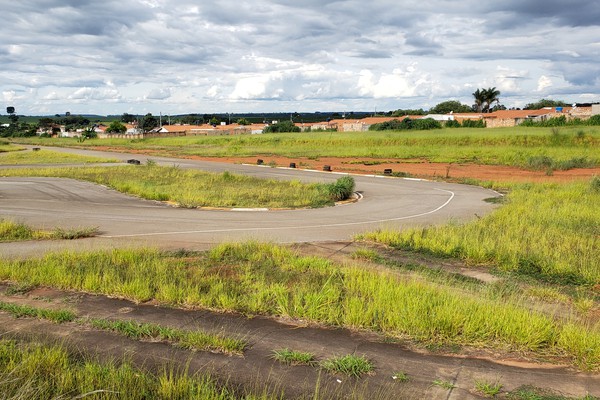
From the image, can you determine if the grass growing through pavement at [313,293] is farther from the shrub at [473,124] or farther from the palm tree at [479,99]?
the palm tree at [479,99]

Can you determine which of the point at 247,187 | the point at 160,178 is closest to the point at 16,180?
the point at 160,178

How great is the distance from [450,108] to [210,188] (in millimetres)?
134618

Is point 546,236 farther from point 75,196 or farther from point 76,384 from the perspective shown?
point 75,196

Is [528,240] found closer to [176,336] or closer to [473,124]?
[176,336]

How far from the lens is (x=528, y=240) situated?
12531 mm

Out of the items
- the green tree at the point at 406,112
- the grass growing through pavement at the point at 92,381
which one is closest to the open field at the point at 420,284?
the grass growing through pavement at the point at 92,381

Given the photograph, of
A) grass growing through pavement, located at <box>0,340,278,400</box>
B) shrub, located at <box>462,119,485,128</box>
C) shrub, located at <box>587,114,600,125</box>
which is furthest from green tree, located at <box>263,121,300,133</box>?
grass growing through pavement, located at <box>0,340,278,400</box>

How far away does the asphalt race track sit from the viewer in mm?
13812

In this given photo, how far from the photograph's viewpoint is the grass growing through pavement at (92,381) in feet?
16.0

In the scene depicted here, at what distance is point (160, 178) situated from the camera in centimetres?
3028

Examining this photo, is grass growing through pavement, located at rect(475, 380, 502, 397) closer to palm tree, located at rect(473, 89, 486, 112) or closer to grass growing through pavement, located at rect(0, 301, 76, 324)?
grass growing through pavement, located at rect(0, 301, 76, 324)

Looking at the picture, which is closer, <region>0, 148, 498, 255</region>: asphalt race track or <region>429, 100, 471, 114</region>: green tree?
<region>0, 148, 498, 255</region>: asphalt race track

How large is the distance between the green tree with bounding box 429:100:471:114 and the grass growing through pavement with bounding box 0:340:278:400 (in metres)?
151

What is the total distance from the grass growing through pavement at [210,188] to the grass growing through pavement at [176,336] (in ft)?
42.1
